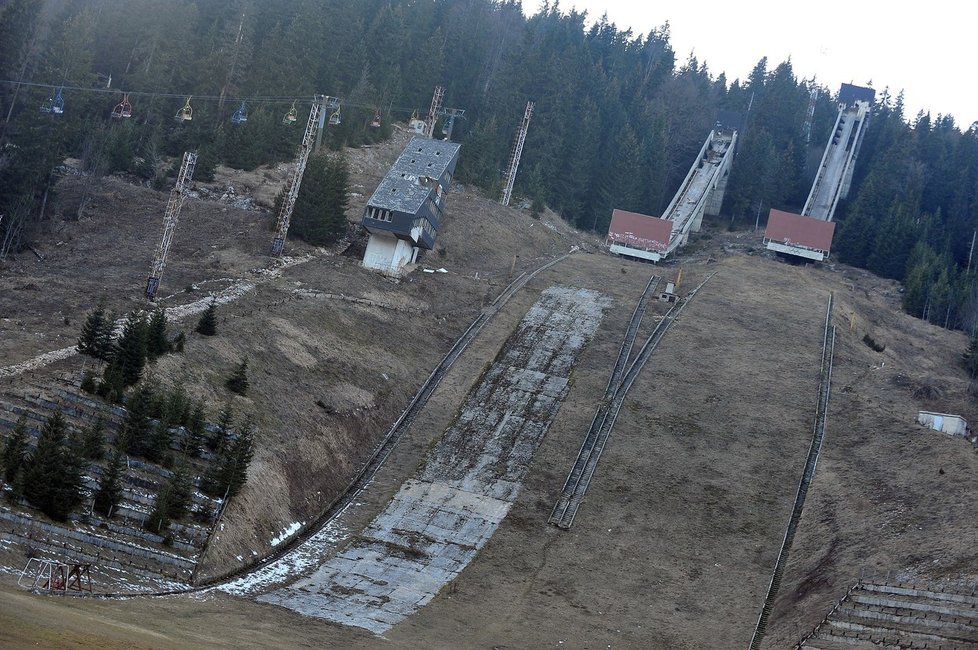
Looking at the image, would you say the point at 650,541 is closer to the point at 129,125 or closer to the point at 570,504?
the point at 570,504

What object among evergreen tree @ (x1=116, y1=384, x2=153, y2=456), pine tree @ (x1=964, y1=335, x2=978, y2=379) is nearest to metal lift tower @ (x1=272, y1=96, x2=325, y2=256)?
evergreen tree @ (x1=116, y1=384, x2=153, y2=456)

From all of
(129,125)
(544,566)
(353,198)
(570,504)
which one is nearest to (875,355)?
(570,504)

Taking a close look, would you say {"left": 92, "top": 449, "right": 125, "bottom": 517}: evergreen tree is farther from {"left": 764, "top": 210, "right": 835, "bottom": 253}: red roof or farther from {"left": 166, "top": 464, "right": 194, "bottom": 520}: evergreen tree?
{"left": 764, "top": 210, "right": 835, "bottom": 253}: red roof

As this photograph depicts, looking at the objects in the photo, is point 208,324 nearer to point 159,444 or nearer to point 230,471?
point 159,444

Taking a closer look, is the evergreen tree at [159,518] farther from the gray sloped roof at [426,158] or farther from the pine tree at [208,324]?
the gray sloped roof at [426,158]

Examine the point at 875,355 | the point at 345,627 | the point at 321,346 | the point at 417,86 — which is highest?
the point at 417,86

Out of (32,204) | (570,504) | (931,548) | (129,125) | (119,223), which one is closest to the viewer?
(931,548)
